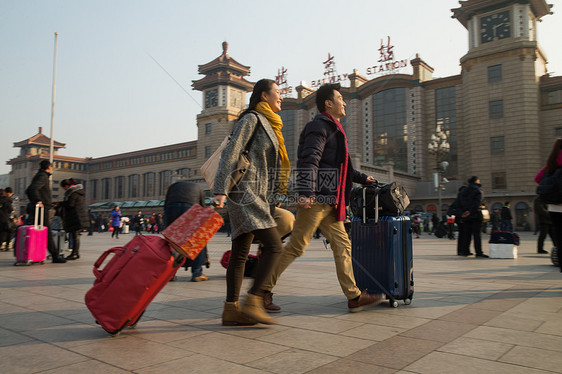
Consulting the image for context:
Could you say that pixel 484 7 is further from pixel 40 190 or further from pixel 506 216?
pixel 40 190

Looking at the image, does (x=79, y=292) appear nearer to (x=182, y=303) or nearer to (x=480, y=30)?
(x=182, y=303)

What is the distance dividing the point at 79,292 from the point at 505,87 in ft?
129

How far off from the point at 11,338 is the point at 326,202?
233cm

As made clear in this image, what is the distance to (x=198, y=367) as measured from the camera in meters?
2.05

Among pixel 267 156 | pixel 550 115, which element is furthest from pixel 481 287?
pixel 550 115

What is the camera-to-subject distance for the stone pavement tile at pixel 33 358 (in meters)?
2.04

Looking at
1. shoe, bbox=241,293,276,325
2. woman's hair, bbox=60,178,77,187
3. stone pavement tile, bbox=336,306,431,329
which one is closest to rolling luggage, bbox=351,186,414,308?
stone pavement tile, bbox=336,306,431,329

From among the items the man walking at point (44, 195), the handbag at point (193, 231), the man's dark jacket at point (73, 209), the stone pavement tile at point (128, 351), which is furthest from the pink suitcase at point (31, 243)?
the handbag at point (193, 231)

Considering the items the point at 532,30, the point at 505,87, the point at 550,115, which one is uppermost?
the point at 532,30

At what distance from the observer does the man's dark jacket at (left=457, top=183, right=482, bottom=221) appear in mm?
8688

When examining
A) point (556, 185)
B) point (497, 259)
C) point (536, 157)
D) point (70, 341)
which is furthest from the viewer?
point (536, 157)

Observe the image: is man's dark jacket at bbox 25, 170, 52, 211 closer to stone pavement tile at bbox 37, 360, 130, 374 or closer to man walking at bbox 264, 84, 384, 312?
man walking at bbox 264, 84, 384, 312

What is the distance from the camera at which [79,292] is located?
14.4ft

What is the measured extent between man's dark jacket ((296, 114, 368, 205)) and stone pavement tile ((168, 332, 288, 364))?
1184 mm
